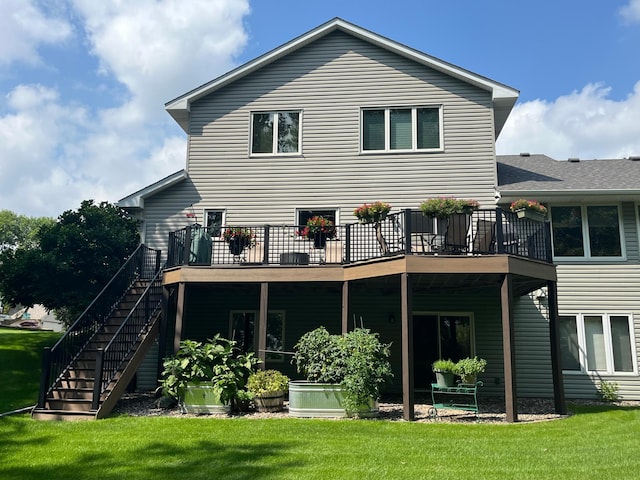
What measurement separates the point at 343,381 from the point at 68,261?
11.7 metres

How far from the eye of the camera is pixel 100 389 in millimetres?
9781

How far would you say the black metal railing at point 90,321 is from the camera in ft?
32.7

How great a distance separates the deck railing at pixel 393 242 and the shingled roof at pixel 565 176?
166 cm

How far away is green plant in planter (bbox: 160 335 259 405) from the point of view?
10359 mm

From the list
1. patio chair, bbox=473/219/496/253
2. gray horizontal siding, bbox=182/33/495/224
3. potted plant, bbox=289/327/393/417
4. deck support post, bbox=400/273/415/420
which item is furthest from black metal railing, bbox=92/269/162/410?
patio chair, bbox=473/219/496/253

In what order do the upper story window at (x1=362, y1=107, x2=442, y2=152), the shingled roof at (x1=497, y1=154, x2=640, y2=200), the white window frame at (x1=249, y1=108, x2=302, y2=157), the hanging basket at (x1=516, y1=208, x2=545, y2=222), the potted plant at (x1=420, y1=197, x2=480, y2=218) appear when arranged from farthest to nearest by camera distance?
the white window frame at (x1=249, y1=108, x2=302, y2=157)
the upper story window at (x1=362, y1=107, x2=442, y2=152)
the shingled roof at (x1=497, y1=154, x2=640, y2=200)
the hanging basket at (x1=516, y1=208, x2=545, y2=222)
the potted plant at (x1=420, y1=197, x2=480, y2=218)

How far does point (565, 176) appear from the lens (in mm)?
14953

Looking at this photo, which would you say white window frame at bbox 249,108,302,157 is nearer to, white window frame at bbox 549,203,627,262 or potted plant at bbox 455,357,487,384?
white window frame at bbox 549,203,627,262

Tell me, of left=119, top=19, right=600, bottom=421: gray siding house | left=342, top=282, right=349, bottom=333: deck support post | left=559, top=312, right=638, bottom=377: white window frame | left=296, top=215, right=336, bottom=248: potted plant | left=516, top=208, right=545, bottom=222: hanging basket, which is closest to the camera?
left=342, top=282, right=349, bottom=333: deck support post

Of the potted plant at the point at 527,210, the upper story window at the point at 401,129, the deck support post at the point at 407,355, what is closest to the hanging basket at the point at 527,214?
the potted plant at the point at 527,210

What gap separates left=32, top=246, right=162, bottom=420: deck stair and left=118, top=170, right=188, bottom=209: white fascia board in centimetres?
208

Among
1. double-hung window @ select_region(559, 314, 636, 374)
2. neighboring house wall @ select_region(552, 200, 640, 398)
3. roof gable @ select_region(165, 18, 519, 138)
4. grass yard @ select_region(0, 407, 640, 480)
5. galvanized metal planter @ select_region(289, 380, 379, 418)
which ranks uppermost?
roof gable @ select_region(165, 18, 519, 138)

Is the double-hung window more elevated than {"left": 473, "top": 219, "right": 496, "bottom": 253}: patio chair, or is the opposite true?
{"left": 473, "top": 219, "right": 496, "bottom": 253}: patio chair

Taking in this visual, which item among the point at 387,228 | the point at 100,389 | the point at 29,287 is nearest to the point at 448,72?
the point at 387,228
